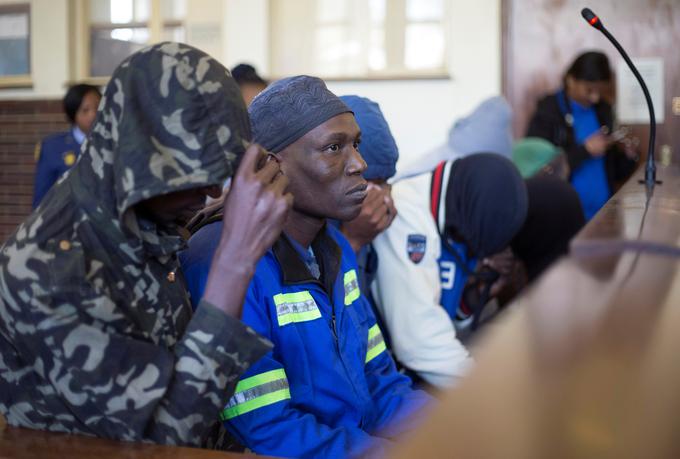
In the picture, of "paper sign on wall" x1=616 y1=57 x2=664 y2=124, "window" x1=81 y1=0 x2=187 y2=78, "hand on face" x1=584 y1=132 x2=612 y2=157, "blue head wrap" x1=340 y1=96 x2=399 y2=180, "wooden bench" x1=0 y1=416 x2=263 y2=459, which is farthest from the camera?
"window" x1=81 y1=0 x2=187 y2=78

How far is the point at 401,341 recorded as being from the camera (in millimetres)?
2463

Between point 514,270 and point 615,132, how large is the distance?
219 cm

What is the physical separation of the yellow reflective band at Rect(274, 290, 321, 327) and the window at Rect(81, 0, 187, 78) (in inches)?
210

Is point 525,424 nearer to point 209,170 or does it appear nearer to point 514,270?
point 209,170

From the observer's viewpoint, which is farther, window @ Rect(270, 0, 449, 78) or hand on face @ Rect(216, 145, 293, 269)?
window @ Rect(270, 0, 449, 78)

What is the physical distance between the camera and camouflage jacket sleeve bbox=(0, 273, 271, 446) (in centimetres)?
120

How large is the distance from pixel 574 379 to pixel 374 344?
1.32 m

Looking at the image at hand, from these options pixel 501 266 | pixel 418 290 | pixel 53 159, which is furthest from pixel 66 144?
pixel 418 290

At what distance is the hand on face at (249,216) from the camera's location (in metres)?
1.30

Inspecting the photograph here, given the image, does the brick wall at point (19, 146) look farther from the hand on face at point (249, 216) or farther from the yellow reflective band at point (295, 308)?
the hand on face at point (249, 216)

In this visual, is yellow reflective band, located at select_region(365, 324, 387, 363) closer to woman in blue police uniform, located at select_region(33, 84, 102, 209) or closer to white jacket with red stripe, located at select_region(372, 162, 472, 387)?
white jacket with red stripe, located at select_region(372, 162, 472, 387)

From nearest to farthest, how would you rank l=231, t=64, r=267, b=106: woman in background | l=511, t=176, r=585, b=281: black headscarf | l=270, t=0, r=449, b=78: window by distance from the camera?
l=511, t=176, r=585, b=281: black headscarf → l=231, t=64, r=267, b=106: woman in background → l=270, t=0, r=449, b=78: window

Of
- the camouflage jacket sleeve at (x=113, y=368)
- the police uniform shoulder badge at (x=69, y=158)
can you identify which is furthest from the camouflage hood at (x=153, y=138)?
the police uniform shoulder badge at (x=69, y=158)

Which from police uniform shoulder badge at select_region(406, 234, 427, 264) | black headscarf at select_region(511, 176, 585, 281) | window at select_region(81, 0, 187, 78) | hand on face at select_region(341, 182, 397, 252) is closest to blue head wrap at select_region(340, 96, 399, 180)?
hand on face at select_region(341, 182, 397, 252)
